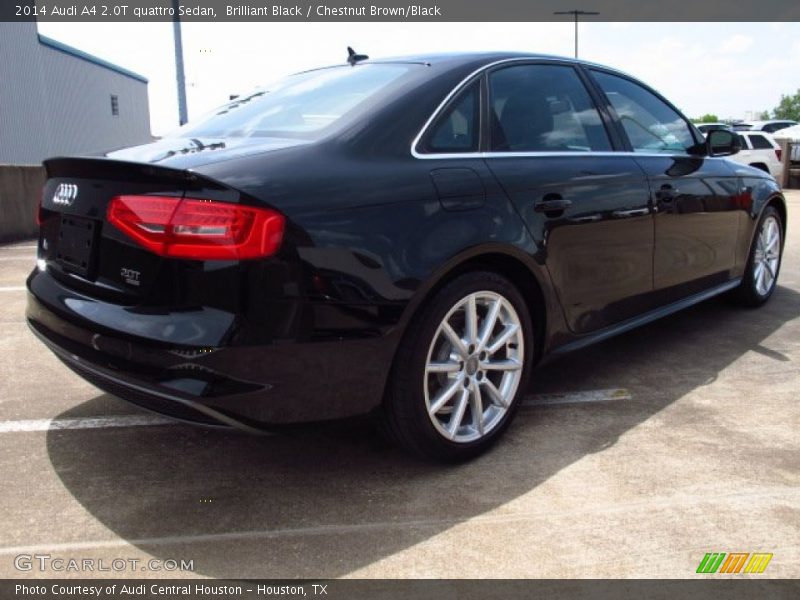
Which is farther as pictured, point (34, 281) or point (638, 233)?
point (638, 233)

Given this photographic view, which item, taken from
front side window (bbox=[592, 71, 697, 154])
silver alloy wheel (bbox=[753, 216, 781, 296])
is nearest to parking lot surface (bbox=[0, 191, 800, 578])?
front side window (bbox=[592, 71, 697, 154])

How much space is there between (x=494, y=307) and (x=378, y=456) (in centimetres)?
75

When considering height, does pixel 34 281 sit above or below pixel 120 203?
below

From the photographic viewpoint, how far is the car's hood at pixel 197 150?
2.30 metres

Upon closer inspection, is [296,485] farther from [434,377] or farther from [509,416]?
[509,416]

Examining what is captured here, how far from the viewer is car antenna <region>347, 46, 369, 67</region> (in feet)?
11.0

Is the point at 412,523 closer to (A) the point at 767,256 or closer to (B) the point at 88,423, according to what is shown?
(B) the point at 88,423

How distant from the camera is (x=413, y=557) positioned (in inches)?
85.8

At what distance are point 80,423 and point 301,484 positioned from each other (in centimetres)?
117

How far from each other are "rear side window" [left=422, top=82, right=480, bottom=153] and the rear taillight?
2.56 ft

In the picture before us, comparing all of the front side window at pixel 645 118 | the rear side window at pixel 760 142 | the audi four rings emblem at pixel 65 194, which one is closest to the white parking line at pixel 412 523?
the audi four rings emblem at pixel 65 194

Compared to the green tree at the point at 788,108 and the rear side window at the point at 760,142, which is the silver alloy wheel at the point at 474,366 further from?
the green tree at the point at 788,108
